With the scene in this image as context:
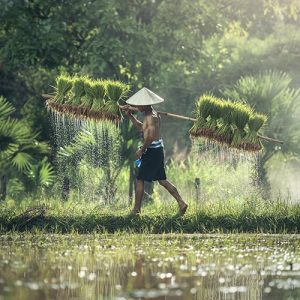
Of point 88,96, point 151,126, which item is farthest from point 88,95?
point 151,126

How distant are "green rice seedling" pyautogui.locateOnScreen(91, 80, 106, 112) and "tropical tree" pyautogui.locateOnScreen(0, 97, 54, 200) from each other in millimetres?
3092

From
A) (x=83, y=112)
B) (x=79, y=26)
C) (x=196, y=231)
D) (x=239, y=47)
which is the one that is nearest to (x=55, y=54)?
(x=79, y=26)

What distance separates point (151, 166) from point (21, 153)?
16.7ft

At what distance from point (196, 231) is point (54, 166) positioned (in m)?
10.2

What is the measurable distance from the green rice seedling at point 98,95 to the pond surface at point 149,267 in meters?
2.77

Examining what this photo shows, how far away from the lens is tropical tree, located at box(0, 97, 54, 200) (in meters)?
22.0

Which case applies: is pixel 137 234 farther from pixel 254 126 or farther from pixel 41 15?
pixel 41 15

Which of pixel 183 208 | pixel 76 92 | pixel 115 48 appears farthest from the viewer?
pixel 115 48

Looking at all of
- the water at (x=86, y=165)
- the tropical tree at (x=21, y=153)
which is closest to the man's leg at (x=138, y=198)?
the tropical tree at (x=21, y=153)

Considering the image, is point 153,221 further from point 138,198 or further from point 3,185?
point 3,185

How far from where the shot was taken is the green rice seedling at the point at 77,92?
1892cm

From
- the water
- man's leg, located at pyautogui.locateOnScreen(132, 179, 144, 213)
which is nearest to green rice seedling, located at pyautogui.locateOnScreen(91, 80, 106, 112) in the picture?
man's leg, located at pyautogui.locateOnScreen(132, 179, 144, 213)

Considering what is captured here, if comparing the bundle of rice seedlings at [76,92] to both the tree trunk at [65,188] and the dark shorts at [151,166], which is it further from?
the tree trunk at [65,188]

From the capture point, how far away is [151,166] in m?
18.6
